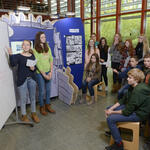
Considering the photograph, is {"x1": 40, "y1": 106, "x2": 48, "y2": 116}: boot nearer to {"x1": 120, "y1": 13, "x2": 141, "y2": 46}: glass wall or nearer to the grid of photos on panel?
the grid of photos on panel

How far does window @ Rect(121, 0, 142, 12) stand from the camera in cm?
578

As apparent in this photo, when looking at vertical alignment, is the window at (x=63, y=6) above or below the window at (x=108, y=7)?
above

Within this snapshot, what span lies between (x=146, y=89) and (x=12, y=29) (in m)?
2.48

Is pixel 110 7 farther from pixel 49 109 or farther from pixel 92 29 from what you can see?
pixel 49 109

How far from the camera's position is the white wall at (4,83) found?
2.22 m

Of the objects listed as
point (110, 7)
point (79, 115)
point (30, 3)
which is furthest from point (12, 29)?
point (30, 3)

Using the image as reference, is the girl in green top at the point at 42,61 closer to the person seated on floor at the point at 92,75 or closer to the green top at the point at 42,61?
the green top at the point at 42,61

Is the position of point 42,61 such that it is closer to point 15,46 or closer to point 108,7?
point 15,46

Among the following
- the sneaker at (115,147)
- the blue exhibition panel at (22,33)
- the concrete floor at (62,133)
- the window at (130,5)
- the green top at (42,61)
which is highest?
the window at (130,5)

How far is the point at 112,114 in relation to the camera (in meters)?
2.10

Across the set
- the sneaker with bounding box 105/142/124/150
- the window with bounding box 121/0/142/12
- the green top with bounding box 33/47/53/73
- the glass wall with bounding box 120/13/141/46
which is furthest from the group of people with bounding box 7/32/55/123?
the window with bounding box 121/0/142/12

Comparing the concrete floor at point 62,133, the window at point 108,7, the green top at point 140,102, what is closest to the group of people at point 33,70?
the concrete floor at point 62,133

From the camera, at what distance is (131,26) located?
6105mm

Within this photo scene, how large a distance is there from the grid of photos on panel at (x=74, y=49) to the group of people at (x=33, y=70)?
32.4 inches
